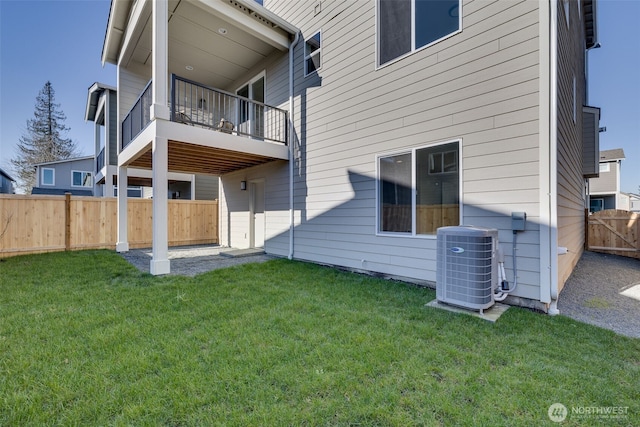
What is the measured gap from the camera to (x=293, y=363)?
2338mm

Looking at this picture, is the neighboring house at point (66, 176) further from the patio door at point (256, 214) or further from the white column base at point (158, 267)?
the white column base at point (158, 267)

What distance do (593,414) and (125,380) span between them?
10.3 ft

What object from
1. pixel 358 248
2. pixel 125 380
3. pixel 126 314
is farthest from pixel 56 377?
pixel 358 248

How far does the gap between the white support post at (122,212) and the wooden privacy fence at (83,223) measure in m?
0.67

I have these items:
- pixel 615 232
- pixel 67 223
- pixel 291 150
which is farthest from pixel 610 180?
pixel 67 223

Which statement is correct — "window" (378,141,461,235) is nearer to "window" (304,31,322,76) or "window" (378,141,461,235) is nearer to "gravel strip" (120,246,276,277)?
"window" (304,31,322,76)

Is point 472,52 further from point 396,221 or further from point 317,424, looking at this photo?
point 317,424

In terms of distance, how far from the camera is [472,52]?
4.06 meters

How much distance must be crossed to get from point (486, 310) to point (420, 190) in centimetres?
192

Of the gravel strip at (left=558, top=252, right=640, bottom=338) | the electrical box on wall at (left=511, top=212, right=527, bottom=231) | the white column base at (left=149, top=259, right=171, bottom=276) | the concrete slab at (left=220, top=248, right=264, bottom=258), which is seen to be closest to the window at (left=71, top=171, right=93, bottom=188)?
the concrete slab at (left=220, top=248, right=264, bottom=258)

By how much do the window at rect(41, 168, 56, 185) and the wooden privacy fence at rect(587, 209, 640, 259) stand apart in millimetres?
26932

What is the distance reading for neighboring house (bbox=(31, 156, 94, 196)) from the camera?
17.7m

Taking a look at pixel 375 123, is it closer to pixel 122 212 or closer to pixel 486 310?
pixel 486 310

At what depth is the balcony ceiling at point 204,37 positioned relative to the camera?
6.10m
